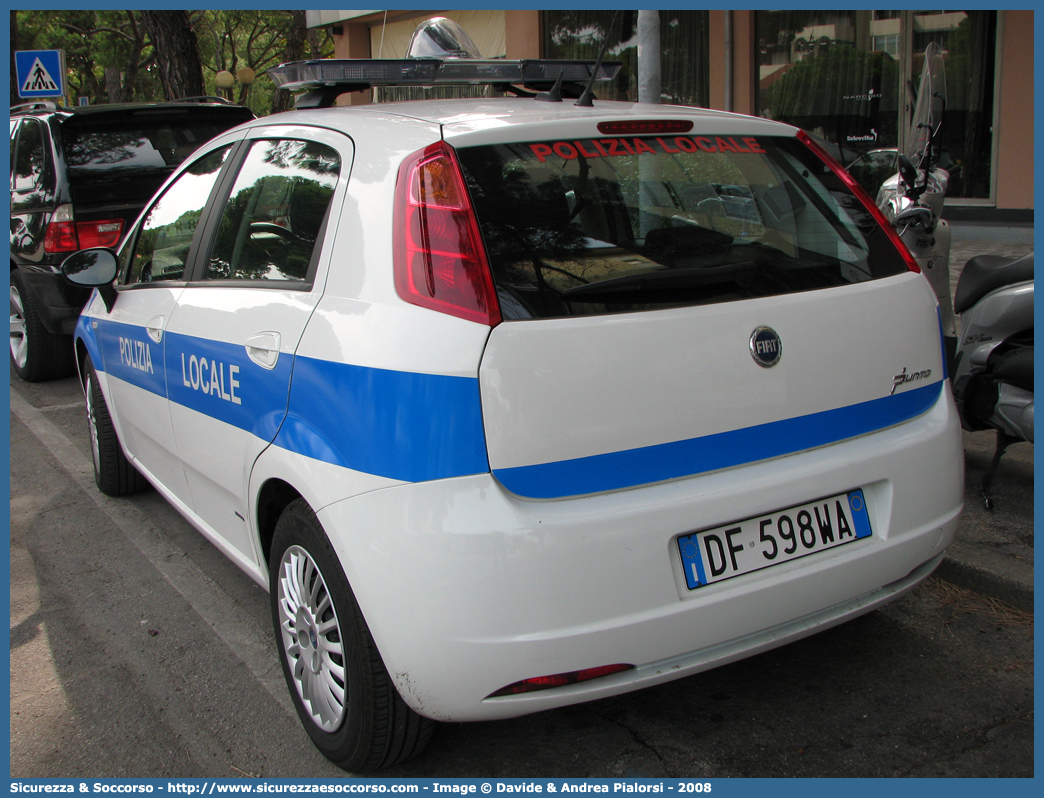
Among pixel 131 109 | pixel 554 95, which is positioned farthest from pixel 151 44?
pixel 554 95

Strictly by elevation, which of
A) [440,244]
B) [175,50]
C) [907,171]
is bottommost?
[440,244]

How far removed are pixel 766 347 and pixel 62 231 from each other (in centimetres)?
578

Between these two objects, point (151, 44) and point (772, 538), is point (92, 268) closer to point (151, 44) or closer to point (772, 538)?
point (772, 538)

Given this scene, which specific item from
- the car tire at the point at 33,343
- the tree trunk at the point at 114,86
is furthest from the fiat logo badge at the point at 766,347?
the tree trunk at the point at 114,86

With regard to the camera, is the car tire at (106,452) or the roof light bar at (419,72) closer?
the roof light bar at (419,72)

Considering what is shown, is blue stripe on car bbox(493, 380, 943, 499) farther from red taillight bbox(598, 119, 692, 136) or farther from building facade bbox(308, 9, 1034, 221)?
building facade bbox(308, 9, 1034, 221)

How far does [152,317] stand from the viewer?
3.42 meters

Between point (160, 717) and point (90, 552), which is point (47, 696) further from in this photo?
point (90, 552)

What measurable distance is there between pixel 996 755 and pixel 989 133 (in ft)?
31.9

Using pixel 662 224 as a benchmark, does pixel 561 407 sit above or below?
below

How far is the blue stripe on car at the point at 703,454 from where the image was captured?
2.01 metres

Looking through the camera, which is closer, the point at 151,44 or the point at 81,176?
the point at 81,176

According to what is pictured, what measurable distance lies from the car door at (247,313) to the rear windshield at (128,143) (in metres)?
4.03

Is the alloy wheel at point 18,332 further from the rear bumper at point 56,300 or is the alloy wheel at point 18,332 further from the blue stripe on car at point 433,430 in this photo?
the blue stripe on car at point 433,430
